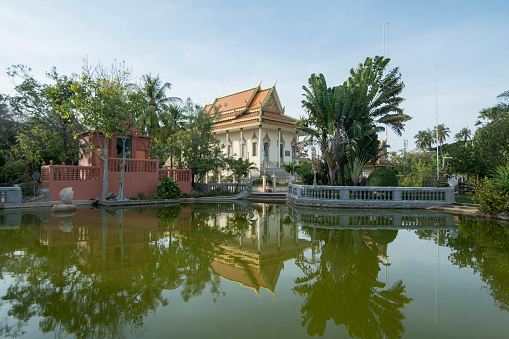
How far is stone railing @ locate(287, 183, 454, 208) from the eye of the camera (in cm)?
1325

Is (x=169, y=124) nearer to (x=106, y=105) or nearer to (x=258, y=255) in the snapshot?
(x=106, y=105)

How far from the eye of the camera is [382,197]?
14.0 meters

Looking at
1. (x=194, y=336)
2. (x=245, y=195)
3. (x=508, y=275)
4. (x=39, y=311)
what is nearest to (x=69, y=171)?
(x=245, y=195)

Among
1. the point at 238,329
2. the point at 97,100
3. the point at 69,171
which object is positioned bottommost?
the point at 238,329

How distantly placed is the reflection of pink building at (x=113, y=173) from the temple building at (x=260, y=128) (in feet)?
38.1

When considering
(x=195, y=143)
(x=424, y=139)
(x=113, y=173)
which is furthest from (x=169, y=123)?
(x=424, y=139)

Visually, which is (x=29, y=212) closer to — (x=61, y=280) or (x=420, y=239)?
(x=61, y=280)

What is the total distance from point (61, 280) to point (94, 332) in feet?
5.82

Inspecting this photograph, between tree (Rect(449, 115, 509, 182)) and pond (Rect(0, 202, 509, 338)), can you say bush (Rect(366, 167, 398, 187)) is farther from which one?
pond (Rect(0, 202, 509, 338))

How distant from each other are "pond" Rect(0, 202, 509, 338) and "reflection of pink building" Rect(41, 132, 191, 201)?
6.95 m

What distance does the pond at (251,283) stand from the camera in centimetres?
309

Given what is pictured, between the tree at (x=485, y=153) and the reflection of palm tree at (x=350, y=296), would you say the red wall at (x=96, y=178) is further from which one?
the tree at (x=485, y=153)

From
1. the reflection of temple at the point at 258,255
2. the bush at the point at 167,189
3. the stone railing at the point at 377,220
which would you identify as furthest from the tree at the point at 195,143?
the reflection of temple at the point at 258,255

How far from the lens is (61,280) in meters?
4.25
